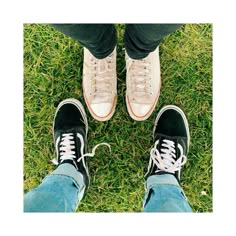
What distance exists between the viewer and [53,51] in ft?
4.37

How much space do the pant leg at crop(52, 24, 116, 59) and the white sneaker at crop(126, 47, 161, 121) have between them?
0.24 metres

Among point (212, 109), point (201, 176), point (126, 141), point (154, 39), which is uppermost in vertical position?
point (154, 39)

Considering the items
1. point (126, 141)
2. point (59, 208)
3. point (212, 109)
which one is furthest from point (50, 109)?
point (212, 109)

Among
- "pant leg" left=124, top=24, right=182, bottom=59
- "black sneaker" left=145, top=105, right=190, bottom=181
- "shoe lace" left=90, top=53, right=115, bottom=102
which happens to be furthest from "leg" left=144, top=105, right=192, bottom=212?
"pant leg" left=124, top=24, right=182, bottom=59

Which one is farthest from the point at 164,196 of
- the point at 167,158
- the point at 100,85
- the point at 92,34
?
the point at 92,34

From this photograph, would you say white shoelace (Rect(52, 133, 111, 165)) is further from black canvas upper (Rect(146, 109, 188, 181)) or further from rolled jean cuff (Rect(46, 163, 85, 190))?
black canvas upper (Rect(146, 109, 188, 181))

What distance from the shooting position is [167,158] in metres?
1.32

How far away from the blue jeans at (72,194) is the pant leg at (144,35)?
1.57 ft

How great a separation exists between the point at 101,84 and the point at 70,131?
24 cm

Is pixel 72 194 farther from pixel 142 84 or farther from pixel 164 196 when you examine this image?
pixel 142 84

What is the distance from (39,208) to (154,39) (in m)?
0.57

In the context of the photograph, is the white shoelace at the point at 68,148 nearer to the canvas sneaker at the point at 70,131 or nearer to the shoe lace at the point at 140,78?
the canvas sneaker at the point at 70,131
